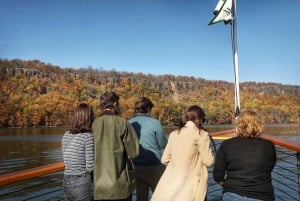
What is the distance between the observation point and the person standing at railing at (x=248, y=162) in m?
2.25

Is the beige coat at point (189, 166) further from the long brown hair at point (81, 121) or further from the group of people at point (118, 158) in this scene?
the long brown hair at point (81, 121)

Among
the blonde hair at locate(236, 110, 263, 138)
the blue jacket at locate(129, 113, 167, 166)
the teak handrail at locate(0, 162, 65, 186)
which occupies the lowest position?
the teak handrail at locate(0, 162, 65, 186)

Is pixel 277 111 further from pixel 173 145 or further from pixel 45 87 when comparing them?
pixel 173 145

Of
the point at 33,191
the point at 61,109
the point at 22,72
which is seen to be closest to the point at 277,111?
the point at 61,109

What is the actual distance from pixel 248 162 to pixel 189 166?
1.52 feet

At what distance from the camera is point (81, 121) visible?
8.50ft

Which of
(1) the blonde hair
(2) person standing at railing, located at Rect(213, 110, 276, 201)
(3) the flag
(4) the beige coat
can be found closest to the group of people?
(4) the beige coat

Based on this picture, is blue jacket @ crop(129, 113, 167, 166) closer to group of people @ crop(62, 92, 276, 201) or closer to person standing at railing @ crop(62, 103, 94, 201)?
group of people @ crop(62, 92, 276, 201)

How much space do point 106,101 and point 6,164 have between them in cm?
2930

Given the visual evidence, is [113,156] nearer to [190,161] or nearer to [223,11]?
[190,161]

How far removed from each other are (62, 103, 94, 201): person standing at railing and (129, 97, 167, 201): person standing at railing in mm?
685

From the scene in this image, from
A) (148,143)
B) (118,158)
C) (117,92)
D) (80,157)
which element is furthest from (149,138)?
(117,92)

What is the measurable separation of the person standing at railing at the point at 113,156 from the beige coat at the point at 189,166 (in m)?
0.29

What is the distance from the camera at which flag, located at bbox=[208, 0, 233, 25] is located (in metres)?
4.70
